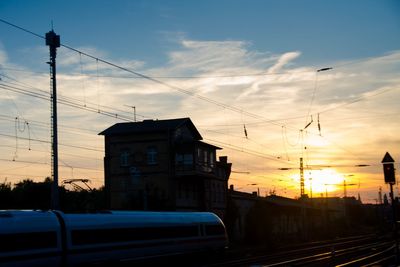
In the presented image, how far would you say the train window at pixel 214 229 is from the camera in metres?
36.3

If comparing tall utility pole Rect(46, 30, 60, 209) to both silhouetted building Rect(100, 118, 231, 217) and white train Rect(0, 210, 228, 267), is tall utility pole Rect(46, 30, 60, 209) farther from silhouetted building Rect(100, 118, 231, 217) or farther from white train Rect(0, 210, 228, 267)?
silhouetted building Rect(100, 118, 231, 217)

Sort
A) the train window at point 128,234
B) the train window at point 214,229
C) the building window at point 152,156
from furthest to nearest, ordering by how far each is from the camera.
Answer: the building window at point 152,156
the train window at point 214,229
the train window at point 128,234

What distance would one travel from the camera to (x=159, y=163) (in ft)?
187

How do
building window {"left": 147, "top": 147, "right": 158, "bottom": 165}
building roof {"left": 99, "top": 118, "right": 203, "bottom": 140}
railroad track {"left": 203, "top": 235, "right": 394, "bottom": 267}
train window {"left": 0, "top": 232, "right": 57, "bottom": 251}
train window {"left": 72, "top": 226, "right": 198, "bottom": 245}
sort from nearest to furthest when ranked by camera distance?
1. train window {"left": 0, "top": 232, "right": 57, "bottom": 251}
2. train window {"left": 72, "top": 226, "right": 198, "bottom": 245}
3. railroad track {"left": 203, "top": 235, "right": 394, "bottom": 267}
4. building window {"left": 147, "top": 147, "right": 158, "bottom": 165}
5. building roof {"left": 99, "top": 118, "right": 203, "bottom": 140}

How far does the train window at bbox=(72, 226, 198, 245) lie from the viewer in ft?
82.1

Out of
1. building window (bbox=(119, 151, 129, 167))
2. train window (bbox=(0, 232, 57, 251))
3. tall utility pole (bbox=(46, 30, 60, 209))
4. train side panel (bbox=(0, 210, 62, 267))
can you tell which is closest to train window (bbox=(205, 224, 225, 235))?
tall utility pole (bbox=(46, 30, 60, 209))

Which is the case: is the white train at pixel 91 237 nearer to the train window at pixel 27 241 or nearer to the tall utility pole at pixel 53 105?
the train window at pixel 27 241

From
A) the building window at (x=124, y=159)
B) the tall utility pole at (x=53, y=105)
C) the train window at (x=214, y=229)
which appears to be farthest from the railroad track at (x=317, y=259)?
the building window at (x=124, y=159)

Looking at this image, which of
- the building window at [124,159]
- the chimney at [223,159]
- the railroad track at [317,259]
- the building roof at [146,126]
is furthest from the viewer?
the chimney at [223,159]

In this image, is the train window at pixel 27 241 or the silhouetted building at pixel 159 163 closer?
the train window at pixel 27 241

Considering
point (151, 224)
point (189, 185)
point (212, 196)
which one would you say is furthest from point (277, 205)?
point (151, 224)

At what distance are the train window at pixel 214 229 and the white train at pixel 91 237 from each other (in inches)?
41.7

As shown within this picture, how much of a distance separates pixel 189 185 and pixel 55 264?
3624 centimetres

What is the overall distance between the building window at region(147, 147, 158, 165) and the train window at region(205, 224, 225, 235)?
19753 mm
